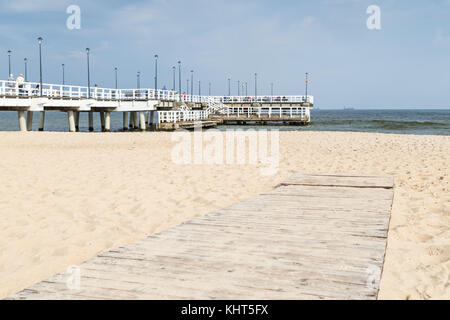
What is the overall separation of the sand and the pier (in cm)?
1720

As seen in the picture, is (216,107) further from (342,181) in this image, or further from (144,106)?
(342,181)

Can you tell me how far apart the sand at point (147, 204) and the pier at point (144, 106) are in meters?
17.2

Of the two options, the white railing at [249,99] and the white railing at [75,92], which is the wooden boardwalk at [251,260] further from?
the white railing at [249,99]

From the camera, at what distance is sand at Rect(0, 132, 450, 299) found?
14.0 ft

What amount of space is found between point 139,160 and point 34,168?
9.77ft

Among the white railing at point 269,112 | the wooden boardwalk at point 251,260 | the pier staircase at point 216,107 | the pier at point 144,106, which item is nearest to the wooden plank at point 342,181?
the wooden boardwalk at point 251,260

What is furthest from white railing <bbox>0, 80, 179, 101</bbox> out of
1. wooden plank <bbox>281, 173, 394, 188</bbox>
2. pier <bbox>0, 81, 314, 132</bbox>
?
wooden plank <bbox>281, 173, 394, 188</bbox>

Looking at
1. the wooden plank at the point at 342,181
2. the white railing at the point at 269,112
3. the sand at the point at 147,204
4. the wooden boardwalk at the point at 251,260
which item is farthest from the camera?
the white railing at the point at 269,112

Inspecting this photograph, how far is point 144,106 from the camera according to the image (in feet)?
140

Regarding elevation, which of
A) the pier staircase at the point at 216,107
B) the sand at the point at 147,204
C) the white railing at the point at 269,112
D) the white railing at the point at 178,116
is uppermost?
the pier staircase at the point at 216,107

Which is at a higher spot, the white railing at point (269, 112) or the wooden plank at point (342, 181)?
the white railing at point (269, 112)

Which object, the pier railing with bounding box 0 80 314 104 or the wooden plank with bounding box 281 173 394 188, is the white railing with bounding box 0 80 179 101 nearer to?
the pier railing with bounding box 0 80 314 104

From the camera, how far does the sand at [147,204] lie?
427 centimetres

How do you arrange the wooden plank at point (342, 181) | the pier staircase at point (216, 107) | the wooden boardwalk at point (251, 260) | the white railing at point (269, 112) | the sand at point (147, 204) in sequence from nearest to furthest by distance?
1. the wooden boardwalk at point (251, 260)
2. the sand at point (147, 204)
3. the wooden plank at point (342, 181)
4. the white railing at point (269, 112)
5. the pier staircase at point (216, 107)
